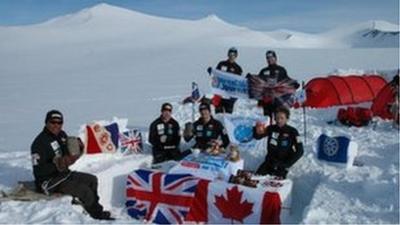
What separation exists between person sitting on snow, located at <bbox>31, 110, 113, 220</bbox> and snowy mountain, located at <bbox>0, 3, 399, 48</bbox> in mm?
71514

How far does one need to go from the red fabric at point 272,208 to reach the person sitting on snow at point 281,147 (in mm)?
1254

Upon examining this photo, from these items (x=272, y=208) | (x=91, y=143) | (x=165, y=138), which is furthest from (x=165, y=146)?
(x=272, y=208)

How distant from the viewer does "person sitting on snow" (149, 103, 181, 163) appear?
8.91 metres

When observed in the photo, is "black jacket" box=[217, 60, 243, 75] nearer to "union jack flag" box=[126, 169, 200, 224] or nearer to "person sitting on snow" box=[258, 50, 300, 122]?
"person sitting on snow" box=[258, 50, 300, 122]

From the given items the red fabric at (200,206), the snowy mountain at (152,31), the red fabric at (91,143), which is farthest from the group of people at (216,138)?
the snowy mountain at (152,31)

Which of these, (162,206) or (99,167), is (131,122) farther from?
(162,206)

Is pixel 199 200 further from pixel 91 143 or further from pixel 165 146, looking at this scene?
pixel 91 143

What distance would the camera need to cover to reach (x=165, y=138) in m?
8.95

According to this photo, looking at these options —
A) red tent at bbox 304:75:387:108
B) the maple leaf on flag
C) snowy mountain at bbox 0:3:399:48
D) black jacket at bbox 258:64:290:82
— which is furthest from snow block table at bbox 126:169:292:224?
snowy mountain at bbox 0:3:399:48

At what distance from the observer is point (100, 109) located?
18.1m

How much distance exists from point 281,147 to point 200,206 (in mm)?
1652

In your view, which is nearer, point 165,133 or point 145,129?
point 165,133

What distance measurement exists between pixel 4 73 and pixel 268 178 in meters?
31.6

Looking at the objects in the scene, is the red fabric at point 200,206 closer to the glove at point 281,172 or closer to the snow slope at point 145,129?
the snow slope at point 145,129
